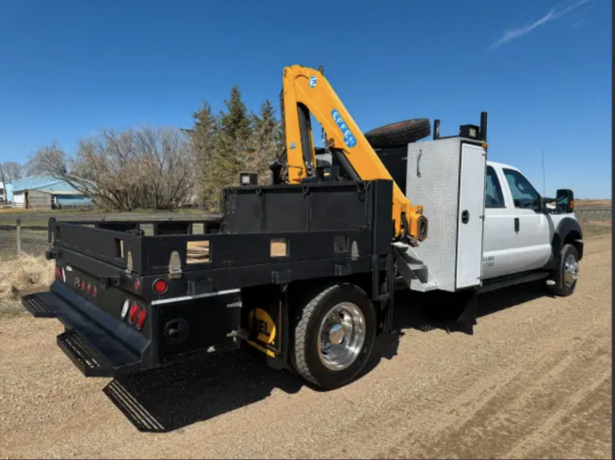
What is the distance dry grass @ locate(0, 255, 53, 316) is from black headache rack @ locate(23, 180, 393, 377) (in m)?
2.77

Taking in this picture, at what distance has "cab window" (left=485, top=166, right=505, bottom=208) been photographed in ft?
19.9

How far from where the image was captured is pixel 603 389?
3980mm

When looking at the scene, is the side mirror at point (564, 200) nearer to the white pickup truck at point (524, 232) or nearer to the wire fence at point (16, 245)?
the white pickup truck at point (524, 232)

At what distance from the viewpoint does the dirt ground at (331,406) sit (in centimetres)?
303

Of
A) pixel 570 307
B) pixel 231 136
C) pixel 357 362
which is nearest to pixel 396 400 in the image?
pixel 357 362

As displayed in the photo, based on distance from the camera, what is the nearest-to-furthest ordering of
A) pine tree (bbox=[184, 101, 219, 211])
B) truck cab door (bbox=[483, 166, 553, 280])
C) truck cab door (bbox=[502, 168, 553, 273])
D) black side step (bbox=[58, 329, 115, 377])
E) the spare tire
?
black side step (bbox=[58, 329, 115, 377]), the spare tire, truck cab door (bbox=[483, 166, 553, 280]), truck cab door (bbox=[502, 168, 553, 273]), pine tree (bbox=[184, 101, 219, 211])

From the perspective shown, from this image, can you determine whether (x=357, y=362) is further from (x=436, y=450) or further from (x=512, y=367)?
(x=512, y=367)

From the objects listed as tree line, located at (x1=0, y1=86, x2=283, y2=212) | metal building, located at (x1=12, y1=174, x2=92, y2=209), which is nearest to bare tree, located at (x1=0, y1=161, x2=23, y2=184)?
metal building, located at (x1=12, y1=174, x2=92, y2=209)

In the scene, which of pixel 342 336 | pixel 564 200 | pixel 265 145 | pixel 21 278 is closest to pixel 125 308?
pixel 342 336

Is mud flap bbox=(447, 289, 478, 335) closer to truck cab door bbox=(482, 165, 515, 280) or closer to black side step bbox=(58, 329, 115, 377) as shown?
truck cab door bbox=(482, 165, 515, 280)

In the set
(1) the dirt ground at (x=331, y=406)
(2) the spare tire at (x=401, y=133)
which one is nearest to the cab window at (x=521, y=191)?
(2) the spare tire at (x=401, y=133)

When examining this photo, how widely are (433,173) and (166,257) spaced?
3.48 metres

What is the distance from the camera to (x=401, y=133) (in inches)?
226

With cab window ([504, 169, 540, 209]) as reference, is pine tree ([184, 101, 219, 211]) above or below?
above
